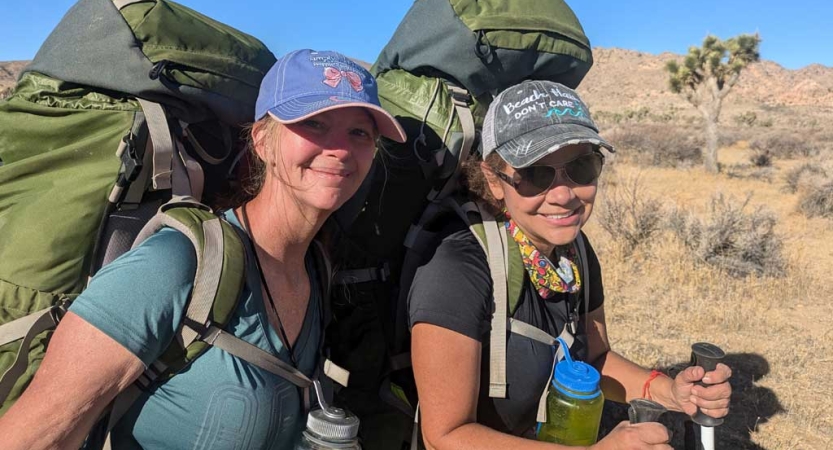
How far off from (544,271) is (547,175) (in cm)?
31

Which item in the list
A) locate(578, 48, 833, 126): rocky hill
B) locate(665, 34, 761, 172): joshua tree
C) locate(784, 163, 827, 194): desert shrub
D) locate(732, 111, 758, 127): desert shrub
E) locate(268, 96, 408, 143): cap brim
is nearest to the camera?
locate(268, 96, 408, 143): cap brim

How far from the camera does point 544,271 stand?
184cm

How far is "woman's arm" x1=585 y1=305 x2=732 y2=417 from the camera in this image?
72.4 inches

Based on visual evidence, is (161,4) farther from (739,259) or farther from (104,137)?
(739,259)

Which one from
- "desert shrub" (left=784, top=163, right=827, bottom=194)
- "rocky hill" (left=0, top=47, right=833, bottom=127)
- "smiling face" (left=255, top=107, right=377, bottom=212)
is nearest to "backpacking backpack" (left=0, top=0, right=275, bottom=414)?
"smiling face" (left=255, top=107, right=377, bottom=212)

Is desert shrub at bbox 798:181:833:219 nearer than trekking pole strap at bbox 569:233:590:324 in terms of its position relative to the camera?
No

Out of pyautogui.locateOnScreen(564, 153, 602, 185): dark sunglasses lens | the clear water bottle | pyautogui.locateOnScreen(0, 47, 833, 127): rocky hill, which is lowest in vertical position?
the clear water bottle

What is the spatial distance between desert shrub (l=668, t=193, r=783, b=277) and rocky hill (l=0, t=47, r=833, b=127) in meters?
43.0

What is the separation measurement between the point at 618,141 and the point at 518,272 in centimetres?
1912

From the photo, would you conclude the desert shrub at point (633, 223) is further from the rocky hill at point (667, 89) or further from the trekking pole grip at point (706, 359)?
the rocky hill at point (667, 89)

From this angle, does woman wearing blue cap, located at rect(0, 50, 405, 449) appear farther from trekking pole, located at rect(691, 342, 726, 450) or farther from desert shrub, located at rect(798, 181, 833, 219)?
desert shrub, located at rect(798, 181, 833, 219)

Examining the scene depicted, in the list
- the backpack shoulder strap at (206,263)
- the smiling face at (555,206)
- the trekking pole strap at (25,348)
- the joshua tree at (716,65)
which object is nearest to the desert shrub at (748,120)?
the joshua tree at (716,65)

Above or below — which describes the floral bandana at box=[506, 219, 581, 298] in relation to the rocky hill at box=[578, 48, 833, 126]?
below

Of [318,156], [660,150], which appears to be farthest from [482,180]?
[660,150]
